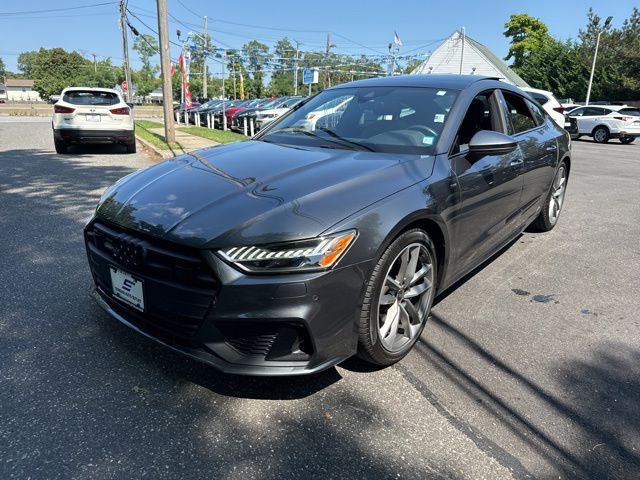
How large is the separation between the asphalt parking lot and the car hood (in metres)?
0.83

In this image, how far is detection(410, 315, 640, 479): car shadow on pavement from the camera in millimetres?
2090

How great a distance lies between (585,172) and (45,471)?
11.4 meters

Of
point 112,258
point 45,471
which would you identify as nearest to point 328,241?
point 112,258

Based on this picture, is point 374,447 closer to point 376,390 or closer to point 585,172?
point 376,390

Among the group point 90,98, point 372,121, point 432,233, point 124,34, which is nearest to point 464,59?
point 124,34

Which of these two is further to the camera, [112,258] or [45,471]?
[112,258]

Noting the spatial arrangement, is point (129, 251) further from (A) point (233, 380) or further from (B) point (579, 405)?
(B) point (579, 405)

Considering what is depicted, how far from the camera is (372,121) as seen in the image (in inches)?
136

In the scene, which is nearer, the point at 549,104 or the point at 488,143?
the point at 488,143

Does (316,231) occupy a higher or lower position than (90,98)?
lower

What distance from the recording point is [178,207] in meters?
2.39

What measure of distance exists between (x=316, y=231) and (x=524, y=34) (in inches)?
3043

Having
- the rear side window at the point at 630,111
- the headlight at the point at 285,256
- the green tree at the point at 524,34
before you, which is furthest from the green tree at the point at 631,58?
the headlight at the point at 285,256

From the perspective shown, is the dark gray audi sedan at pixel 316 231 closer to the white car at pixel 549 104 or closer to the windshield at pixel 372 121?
the windshield at pixel 372 121
